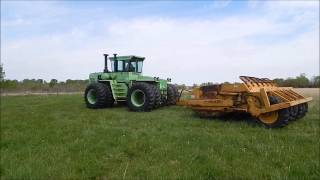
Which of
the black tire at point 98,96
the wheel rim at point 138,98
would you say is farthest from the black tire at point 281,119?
the black tire at point 98,96

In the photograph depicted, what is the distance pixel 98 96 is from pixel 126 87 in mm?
1136

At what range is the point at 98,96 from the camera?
17391 millimetres

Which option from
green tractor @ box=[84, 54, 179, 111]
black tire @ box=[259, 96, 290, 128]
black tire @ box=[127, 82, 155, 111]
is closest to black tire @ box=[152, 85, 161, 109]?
green tractor @ box=[84, 54, 179, 111]

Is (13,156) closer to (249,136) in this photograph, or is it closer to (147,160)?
(147,160)

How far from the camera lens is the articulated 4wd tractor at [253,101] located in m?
11.6

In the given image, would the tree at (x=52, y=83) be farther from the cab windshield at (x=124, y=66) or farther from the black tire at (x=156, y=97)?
the black tire at (x=156, y=97)

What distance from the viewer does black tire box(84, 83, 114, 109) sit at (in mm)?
17391

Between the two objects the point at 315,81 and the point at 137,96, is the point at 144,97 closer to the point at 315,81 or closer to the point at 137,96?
the point at 137,96

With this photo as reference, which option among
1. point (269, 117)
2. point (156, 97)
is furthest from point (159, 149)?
point (156, 97)

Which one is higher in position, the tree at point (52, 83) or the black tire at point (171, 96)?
the tree at point (52, 83)

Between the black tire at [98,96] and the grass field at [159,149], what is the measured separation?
3.97m

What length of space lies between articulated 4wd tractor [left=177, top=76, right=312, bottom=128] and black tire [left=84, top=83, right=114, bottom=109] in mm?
4282

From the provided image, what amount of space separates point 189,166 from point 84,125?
520 centimetres

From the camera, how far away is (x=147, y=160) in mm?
8508
